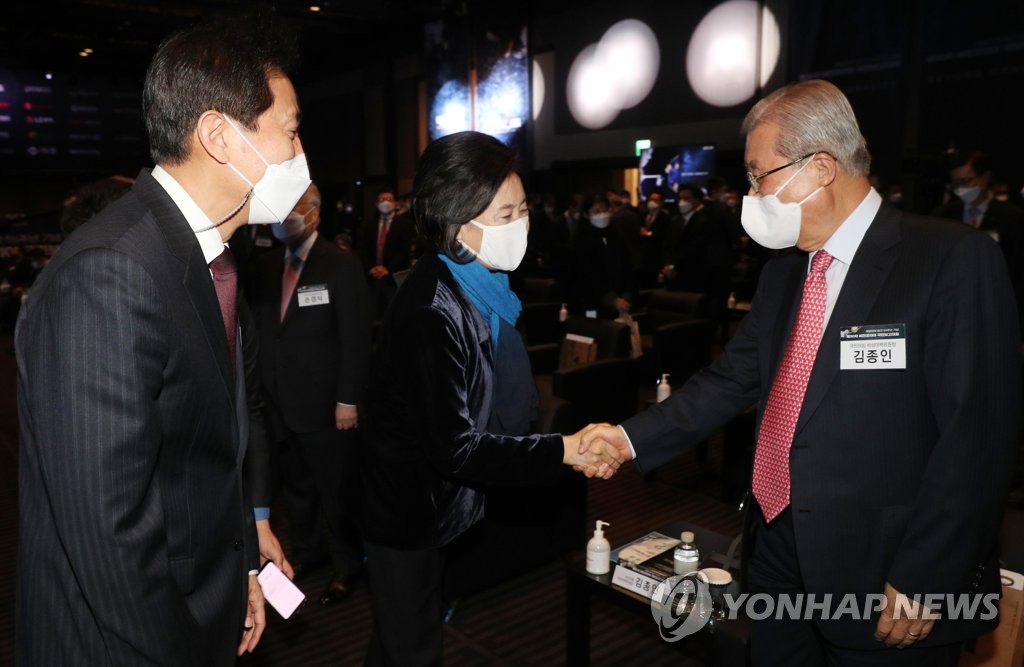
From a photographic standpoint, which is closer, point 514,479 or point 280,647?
point 514,479

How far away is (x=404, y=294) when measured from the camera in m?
1.90

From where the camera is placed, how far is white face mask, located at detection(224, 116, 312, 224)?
1.40m

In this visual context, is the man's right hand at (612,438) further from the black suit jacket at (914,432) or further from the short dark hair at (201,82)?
the short dark hair at (201,82)

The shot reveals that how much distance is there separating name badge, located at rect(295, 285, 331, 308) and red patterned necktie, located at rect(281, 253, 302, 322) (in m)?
0.06

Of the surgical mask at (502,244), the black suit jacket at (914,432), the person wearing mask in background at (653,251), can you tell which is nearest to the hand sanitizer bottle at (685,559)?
the black suit jacket at (914,432)

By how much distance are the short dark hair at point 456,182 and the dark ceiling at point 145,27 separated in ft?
39.3

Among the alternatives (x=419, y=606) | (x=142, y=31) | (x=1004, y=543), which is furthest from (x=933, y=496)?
(x=142, y=31)

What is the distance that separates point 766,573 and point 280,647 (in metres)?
2.10

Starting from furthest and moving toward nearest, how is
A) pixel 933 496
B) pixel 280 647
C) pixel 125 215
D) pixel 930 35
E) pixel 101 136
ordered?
1. pixel 101 136
2. pixel 930 35
3. pixel 280 647
4. pixel 933 496
5. pixel 125 215

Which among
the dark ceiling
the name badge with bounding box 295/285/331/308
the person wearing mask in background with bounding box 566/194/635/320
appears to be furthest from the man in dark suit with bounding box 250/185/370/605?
the dark ceiling

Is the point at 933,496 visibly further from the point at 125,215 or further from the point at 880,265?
the point at 125,215

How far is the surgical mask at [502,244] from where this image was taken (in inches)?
77.5

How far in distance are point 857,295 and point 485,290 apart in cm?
90

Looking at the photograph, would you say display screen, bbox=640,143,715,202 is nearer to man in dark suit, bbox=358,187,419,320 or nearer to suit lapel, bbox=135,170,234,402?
man in dark suit, bbox=358,187,419,320
